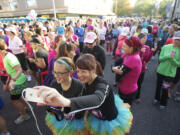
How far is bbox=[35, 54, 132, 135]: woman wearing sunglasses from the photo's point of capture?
0.99 meters

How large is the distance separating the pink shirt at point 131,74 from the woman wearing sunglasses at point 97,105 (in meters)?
0.62

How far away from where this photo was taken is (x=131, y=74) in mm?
2152

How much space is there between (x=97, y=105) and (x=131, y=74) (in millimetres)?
1345

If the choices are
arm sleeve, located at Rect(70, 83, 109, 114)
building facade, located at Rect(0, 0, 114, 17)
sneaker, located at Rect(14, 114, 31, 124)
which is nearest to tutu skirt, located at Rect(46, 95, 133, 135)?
arm sleeve, located at Rect(70, 83, 109, 114)

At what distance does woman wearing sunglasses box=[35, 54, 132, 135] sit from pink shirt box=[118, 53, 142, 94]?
24.3 inches

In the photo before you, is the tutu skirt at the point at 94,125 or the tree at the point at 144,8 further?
the tree at the point at 144,8

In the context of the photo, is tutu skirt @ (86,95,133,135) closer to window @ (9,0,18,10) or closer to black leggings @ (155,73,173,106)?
black leggings @ (155,73,173,106)

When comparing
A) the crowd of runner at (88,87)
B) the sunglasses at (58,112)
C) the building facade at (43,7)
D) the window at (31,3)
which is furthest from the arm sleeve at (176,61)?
the window at (31,3)

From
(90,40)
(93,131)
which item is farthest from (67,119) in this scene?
(90,40)

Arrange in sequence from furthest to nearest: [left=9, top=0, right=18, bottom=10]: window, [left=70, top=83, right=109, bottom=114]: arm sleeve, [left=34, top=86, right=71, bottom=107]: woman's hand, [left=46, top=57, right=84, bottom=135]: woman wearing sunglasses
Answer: [left=9, top=0, right=18, bottom=10]: window
[left=46, top=57, right=84, bottom=135]: woman wearing sunglasses
[left=70, top=83, right=109, bottom=114]: arm sleeve
[left=34, top=86, right=71, bottom=107]: woman's hand

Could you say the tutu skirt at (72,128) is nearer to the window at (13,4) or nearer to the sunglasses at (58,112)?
the sunglasses at (58,112)

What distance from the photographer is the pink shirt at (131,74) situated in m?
2.04

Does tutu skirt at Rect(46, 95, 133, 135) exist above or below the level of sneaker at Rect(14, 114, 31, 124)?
above

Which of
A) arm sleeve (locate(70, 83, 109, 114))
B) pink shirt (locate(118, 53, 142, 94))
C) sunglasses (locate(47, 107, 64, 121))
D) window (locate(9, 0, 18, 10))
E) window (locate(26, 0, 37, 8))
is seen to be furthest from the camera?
window (locate(9, 0, 18, 10))
